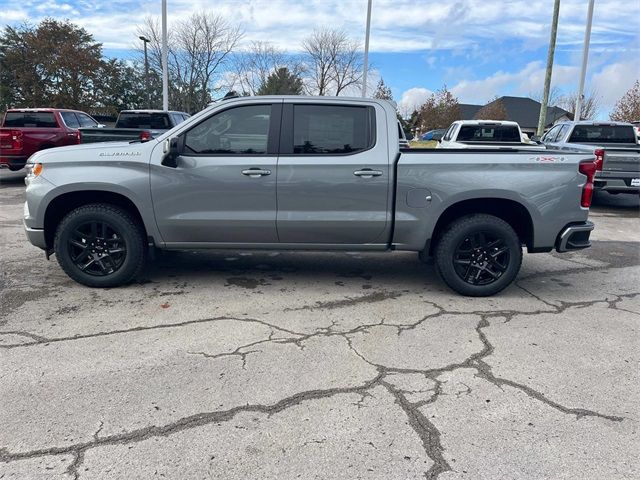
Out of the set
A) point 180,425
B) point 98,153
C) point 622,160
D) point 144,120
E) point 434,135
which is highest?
point 434,135

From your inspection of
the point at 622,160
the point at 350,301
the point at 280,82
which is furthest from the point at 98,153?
the point at 280,82

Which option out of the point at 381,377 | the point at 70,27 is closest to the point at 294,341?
the point at 381,377

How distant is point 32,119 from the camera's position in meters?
13.2

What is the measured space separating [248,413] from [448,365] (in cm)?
149

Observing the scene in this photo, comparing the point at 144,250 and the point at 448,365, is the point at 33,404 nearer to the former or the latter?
the point at 144,250

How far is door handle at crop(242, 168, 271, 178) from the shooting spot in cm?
479

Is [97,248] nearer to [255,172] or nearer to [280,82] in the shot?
[255,172]

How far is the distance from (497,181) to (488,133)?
8535mm

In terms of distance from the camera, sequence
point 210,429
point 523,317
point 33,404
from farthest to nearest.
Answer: point 523,317, point 33,404, point 210,429

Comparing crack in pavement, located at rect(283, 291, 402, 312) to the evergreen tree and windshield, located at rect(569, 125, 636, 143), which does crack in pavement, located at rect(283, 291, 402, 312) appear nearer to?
windshield, located at rect(569, 125, 636, 143)

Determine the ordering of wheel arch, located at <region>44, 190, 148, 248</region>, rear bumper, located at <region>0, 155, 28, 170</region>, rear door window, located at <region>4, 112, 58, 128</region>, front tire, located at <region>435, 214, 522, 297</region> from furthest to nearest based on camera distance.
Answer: rear door window, located at <region>4, 112, 58, 128</region>
rear bumper, located at <region>0, 155, 28, 170</region>
wheel arch, located at <region>44, 190, 148, 248</region>
front tire, located at <region>435, 214, 522, 297</region>

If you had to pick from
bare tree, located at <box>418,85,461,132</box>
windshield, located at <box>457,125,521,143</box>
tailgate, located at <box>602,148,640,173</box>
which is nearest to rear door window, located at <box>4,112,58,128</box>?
windshield, located at <box>457,125,521,143</box>

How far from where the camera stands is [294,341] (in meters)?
3.93

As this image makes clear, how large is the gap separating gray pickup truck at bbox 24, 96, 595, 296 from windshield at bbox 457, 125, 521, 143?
26.1ft
